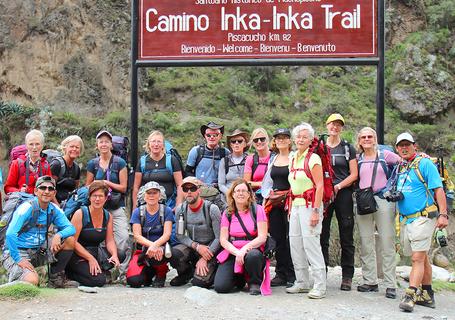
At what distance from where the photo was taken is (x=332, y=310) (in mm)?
6004

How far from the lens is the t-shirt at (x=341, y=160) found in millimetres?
7008

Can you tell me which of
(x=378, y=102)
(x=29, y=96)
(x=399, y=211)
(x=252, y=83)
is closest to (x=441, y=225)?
(x=399, y=211)

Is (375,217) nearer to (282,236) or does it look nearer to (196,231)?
(282,236)

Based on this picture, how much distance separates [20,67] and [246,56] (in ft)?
41.8

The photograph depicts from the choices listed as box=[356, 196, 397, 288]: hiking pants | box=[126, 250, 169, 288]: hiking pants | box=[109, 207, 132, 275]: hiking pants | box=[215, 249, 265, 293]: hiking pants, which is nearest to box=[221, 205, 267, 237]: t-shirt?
box=[215, 249, 265, 293]: hiking pants

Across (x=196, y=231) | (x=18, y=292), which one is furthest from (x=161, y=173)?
(x=18, y=292)

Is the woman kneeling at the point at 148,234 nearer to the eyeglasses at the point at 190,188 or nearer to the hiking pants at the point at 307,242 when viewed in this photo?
the eyeglasses at the point at 190,188

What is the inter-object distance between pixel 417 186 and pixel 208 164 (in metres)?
2.96

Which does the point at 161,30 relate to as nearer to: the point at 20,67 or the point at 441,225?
the point at 441,225

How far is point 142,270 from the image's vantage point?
23.7 feet

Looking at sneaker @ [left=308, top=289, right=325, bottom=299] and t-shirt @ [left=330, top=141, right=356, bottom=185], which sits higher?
t-shirt @ [left=330, top=141, right=356, bottom=185]

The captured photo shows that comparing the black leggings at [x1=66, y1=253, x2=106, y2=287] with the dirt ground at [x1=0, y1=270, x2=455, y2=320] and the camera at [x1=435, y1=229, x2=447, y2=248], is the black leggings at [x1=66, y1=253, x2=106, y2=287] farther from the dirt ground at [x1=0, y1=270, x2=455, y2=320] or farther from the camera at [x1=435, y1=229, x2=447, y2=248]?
the camera at [x1=435, y1=229, x2=447, y2=248]

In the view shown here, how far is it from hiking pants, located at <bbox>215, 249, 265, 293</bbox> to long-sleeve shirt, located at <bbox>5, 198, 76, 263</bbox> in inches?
80.1

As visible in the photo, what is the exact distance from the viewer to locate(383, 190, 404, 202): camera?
6.47m
